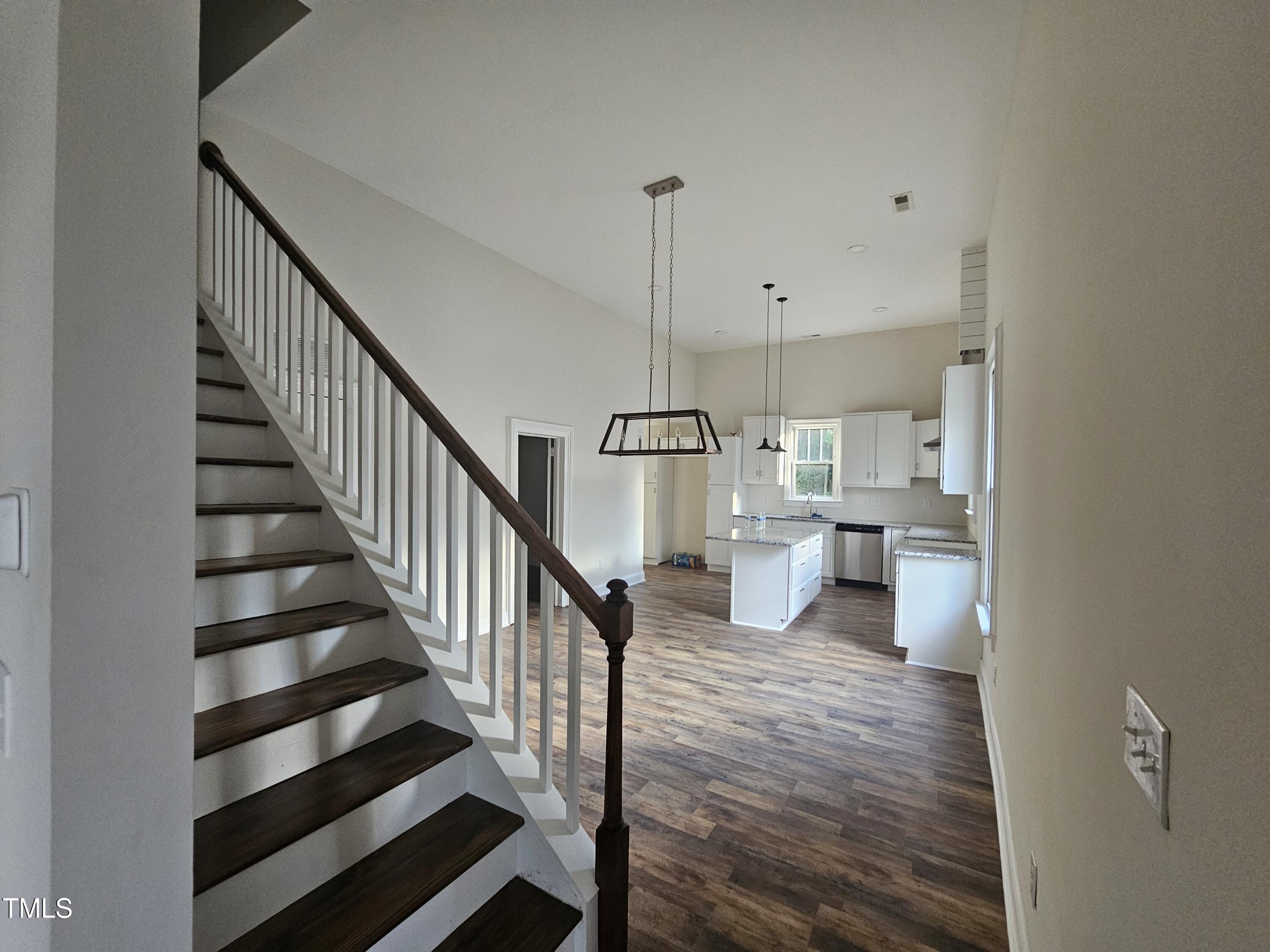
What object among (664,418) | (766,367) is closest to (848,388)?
(766,367)

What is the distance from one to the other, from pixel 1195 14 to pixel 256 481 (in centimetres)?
279

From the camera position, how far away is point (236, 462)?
7.05 feet

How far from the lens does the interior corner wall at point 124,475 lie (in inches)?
29.3

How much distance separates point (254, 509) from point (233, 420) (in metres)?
0.54

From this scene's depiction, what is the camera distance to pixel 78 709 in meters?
0.76

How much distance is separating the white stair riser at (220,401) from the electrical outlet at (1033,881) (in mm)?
3374

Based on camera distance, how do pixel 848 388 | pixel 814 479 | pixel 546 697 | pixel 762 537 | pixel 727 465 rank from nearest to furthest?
pixel 546 697, pixel 762 537, pixel 848 388, pixel 814 479, pixel 727 465

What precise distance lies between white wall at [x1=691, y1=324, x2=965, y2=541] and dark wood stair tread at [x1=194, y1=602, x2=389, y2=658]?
687 cm

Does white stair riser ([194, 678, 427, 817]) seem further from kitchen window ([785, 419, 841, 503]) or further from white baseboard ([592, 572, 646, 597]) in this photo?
kitchen window ([785, 419, 841, 503])

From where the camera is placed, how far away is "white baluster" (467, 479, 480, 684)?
1.78 metres

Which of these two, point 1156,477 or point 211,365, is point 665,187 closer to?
point 211,365

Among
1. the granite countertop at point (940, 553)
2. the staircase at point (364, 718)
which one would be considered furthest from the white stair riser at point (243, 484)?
the granite countertop at point (940, 553)

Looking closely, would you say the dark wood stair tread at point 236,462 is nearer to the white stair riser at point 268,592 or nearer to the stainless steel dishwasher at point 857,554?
the white stair riser at point 268,592

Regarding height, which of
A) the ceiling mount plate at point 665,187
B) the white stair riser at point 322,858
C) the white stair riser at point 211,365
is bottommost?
the white stair riser at point 322,858
